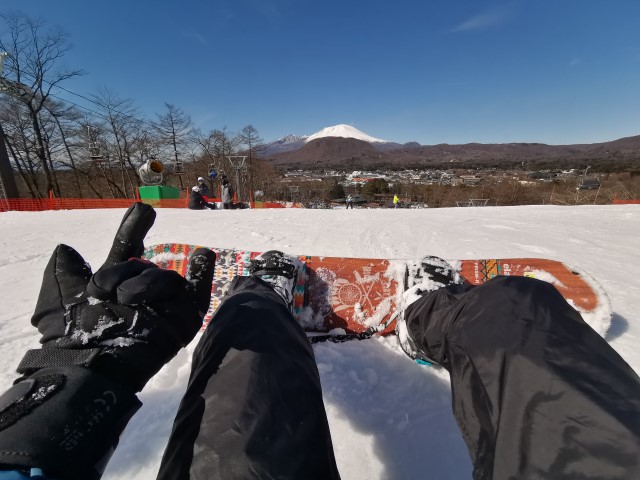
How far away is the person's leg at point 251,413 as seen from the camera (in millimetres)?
794

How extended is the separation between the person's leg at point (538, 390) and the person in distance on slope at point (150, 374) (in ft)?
1.57

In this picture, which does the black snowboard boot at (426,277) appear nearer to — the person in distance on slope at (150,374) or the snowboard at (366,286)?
the snowboard at (366,286)

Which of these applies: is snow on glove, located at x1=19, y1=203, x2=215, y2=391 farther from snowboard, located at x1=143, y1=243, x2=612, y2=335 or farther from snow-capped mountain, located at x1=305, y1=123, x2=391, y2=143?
snow-capped mountain, located at x1=305, y1=123, x2=391, y2=143

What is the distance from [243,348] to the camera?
105 centimetres

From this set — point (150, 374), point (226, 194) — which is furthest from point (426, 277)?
point (226, 194)

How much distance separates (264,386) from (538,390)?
770mm

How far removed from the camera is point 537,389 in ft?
2.64

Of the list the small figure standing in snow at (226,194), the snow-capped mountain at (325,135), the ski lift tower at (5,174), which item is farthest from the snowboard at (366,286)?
the snow-capped mountain at (325,135)

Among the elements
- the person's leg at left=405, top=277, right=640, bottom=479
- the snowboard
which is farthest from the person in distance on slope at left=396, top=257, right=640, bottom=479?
the snowboard

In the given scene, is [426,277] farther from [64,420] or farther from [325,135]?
[325,135]

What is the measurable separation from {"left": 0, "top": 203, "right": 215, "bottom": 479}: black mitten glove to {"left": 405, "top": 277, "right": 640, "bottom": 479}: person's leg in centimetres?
114

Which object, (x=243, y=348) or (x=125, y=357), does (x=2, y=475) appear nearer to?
(x=125, y=357)

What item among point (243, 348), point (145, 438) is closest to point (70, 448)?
point (243, 348)

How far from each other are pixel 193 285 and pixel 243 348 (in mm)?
Result: 595
